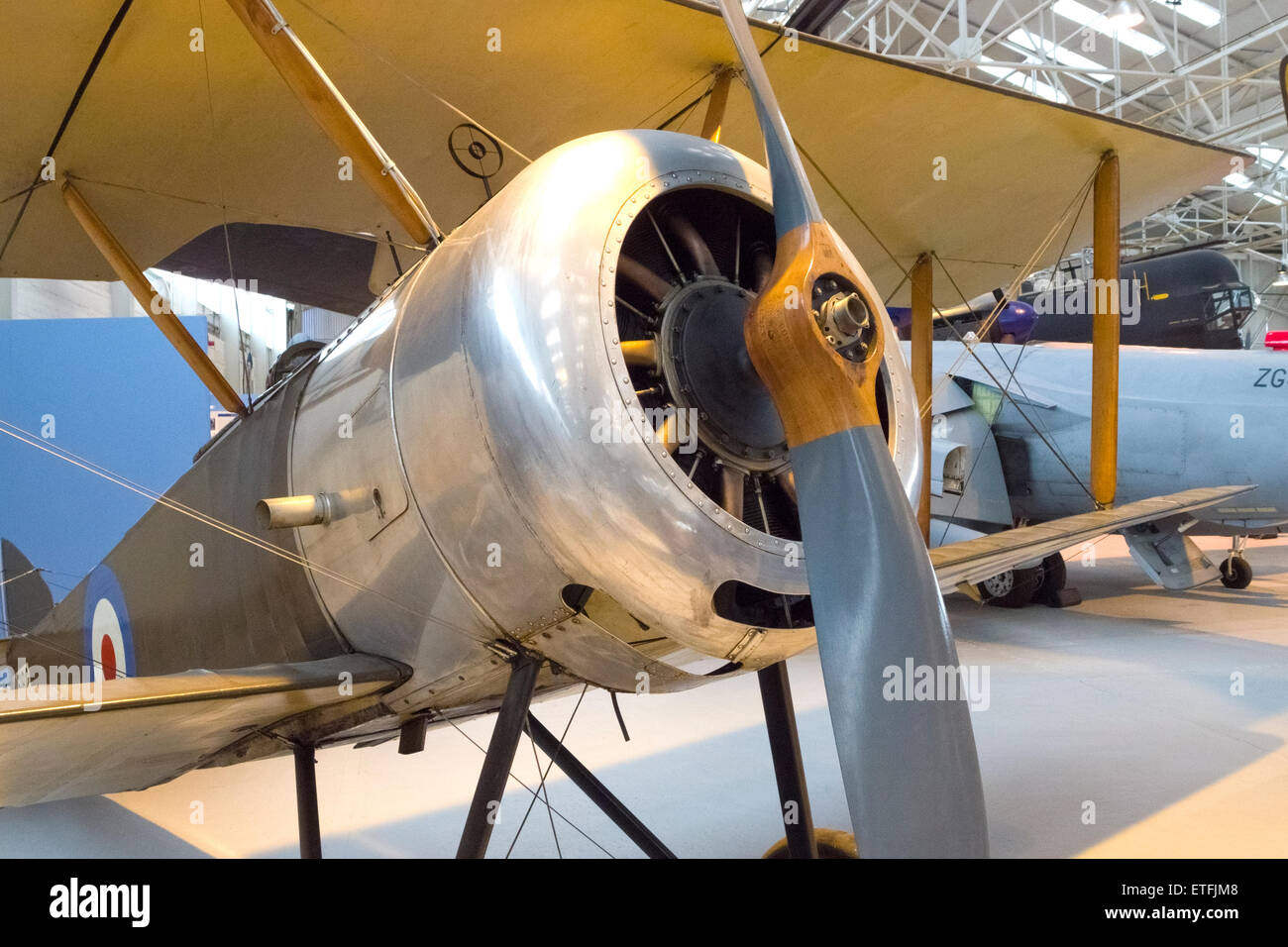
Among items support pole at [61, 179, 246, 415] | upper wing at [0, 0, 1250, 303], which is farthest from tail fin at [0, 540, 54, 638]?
support pole at [61, 179, 246, 415]

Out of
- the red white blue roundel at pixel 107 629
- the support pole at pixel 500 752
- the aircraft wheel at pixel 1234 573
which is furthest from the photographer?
the aircraft wheel at pixel 1234 573

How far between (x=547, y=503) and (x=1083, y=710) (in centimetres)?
468

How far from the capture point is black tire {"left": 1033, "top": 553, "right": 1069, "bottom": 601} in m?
9.02

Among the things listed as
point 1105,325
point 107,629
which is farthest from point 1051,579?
point 107,629

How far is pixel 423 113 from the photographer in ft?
11.4

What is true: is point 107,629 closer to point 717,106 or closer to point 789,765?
point 789,765

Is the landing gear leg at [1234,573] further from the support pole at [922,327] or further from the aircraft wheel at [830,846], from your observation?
the aircraft wheel at [830,846]

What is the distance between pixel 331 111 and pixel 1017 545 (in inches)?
114

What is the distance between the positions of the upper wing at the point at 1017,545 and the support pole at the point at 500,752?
134 centimetres

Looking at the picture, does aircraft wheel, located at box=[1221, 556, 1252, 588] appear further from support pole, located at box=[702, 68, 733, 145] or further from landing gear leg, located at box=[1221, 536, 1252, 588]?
support pole, located at box=[702, 68, 733, 145]

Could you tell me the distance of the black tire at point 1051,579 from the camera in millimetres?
9016

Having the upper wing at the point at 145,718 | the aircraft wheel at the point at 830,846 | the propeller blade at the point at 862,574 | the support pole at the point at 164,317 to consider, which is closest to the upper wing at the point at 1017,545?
the aircraft wheel at the point at 830,846
